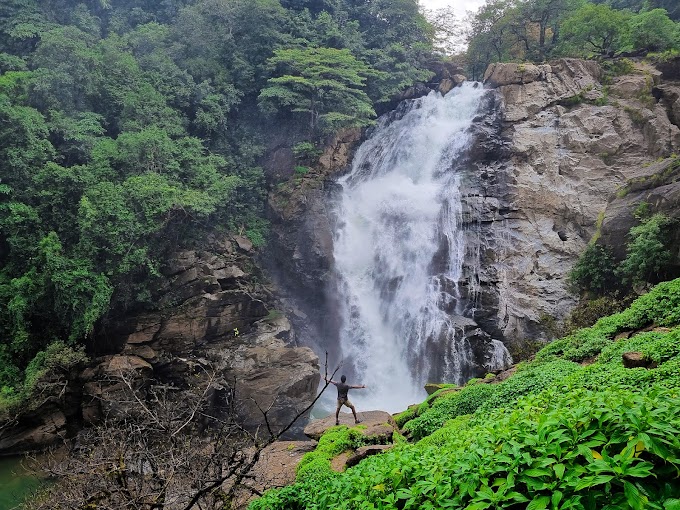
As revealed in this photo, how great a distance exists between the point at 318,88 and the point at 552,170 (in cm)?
1209

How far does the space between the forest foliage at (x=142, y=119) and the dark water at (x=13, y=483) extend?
213 centimetres

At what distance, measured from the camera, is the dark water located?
39.1 ft

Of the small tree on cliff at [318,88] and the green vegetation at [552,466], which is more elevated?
the small tree on cliff at [318,88]

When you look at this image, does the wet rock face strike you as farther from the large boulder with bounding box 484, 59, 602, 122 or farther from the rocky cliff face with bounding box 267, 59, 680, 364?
the large boulder with bounding box 484, 59, 602, 122

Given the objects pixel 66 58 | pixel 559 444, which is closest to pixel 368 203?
pixel 66 58

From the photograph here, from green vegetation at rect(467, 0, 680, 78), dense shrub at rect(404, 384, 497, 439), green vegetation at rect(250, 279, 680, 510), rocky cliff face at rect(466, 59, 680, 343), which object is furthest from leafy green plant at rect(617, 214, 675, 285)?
green vegetation at rect(467, 0, 680, 78)

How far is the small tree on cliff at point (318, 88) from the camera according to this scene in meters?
22.1

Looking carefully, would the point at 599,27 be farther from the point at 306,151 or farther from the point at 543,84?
the point at 306,151

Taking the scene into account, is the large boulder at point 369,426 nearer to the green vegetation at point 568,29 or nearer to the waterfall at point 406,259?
the waterfall at point 406,259

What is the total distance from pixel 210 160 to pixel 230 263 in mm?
5216

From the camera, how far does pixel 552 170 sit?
1947cm

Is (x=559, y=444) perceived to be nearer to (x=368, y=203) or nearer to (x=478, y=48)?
(x=368, y=203)

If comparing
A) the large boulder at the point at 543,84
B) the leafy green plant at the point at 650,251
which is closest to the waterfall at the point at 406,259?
the large boulder at the point at 543,84

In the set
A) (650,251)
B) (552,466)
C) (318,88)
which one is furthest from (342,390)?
(318,88)
